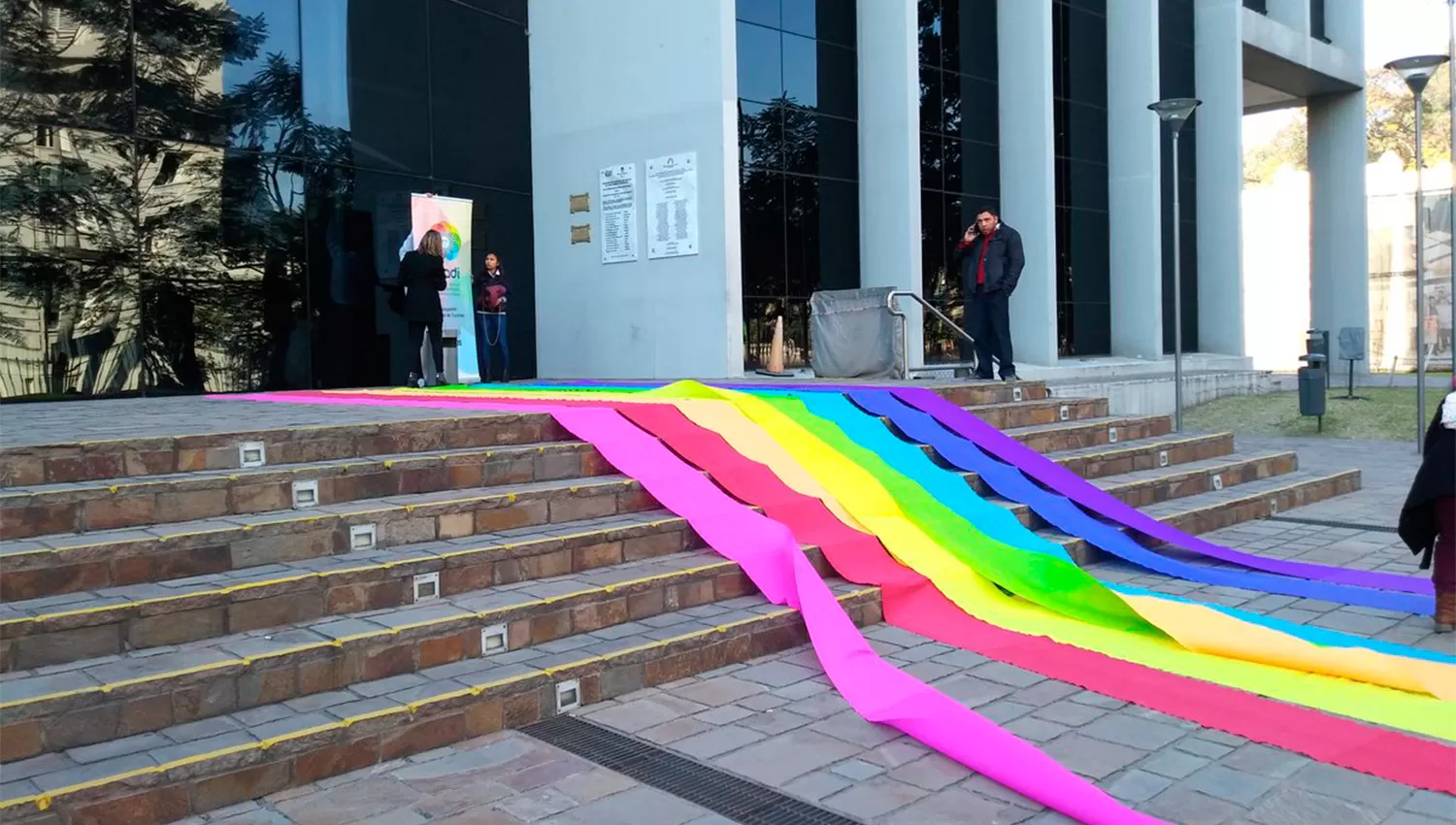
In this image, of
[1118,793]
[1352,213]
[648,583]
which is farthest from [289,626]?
[1352,213]

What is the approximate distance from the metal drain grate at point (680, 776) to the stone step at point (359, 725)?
232 mm

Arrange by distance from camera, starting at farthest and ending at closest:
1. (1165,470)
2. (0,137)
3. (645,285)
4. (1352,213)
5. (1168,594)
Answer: (1352,213)
(645,285)
(0,137)
(1165,470)
(1168,594)

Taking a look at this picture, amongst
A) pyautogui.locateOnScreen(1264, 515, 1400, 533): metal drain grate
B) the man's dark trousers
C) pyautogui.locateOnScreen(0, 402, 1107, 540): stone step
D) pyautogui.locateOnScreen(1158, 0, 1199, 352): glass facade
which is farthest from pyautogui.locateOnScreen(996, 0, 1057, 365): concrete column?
pyautogui.locateOnScreen(0, 402, 1107, 540): stone step

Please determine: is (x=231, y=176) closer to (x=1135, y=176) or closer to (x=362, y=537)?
(x=362, y=537)

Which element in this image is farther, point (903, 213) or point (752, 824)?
point (903, 213)

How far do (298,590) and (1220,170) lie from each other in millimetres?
23018

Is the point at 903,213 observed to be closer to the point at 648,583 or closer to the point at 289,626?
the point at 648,583

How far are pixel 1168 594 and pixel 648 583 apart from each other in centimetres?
315

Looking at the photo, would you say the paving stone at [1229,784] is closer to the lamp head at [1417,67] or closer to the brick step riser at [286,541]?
the brick step riser at [286,541]

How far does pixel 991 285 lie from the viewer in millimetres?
11836

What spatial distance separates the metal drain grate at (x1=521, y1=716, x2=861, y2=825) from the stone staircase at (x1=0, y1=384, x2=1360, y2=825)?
0.83 feet

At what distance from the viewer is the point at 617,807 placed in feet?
12.1

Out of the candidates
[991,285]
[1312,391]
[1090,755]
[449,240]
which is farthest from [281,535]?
[1312,391]

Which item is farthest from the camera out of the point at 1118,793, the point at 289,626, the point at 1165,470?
the point at 1165,470
